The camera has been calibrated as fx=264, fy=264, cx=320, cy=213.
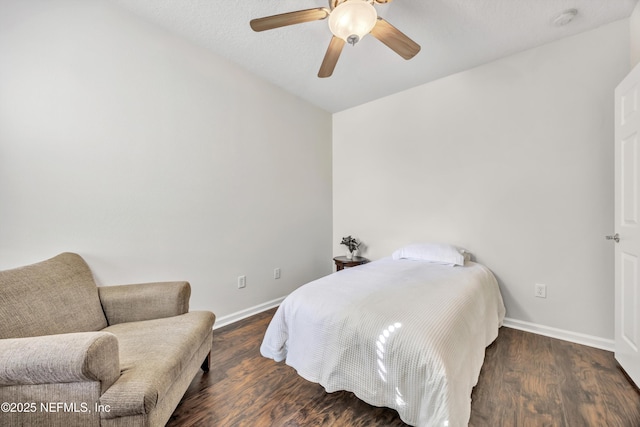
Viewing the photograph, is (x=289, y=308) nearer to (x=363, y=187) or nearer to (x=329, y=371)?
(x=329, y=371)

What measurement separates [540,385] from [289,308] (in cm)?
162

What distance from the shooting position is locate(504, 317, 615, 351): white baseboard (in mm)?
2045

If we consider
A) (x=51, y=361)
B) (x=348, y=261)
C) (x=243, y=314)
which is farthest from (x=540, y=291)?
A: (x=51, y=361)

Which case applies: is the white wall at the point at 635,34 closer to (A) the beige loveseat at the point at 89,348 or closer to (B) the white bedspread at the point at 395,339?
(B) the white bedspread at the point at 395,339

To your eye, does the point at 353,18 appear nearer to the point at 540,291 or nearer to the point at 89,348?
the point at 89,348

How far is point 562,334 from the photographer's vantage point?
221 cm

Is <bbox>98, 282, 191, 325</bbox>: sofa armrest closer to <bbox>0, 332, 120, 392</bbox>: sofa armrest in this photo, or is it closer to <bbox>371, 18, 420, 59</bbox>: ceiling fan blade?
<bbox>0, 332, 120, 392</bbox>: sofa armrest

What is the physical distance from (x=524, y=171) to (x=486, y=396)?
6.23 feet

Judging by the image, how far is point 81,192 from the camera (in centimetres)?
176

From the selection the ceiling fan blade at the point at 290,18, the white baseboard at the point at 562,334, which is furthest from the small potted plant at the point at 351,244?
the ceiling fan blade at the point at 290,18

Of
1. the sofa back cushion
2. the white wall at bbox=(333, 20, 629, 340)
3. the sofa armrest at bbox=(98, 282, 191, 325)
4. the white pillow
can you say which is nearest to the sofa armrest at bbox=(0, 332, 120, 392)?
the sofa back cushion

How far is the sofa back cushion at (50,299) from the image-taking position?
46.6 inches

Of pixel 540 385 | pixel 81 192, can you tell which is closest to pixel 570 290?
pixel 540 385

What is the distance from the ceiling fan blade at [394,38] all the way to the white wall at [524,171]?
1.29 m
